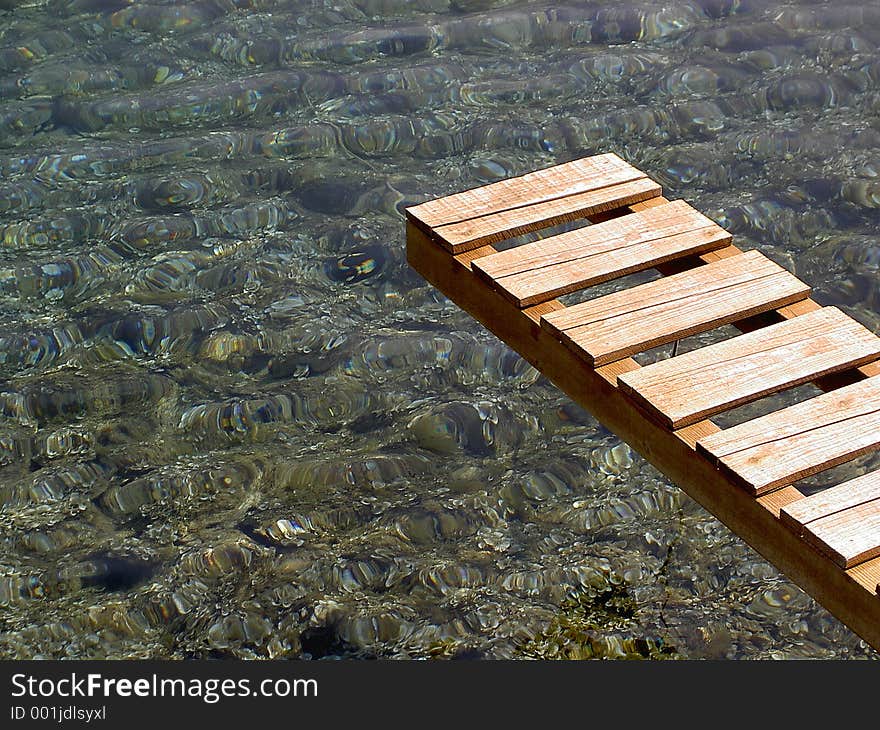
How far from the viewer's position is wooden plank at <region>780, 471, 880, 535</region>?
10.9ft

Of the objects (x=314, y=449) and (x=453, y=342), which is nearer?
(x=314, y=449)

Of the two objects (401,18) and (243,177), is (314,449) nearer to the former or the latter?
(243,177)

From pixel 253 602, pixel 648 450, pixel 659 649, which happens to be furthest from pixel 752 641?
pixel 253 602

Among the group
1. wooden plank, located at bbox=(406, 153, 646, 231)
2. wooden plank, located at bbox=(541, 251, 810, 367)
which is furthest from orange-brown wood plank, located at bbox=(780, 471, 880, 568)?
wooden plank, located at bbox=(406, 153, 646, 231)

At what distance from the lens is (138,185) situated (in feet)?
20.4

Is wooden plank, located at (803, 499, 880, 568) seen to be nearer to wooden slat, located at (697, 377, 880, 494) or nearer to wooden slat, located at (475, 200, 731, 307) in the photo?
wooden slat, located at (697, 377, 880, 494)

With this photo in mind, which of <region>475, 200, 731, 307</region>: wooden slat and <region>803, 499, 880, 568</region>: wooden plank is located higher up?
<region>475, 200, 731, 307</region>: wooden slat

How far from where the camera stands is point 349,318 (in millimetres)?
5418

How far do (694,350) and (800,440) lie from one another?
2.06 feet

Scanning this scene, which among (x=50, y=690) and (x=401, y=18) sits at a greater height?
(x=401, y=18)

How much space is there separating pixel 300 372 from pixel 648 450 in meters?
1.78

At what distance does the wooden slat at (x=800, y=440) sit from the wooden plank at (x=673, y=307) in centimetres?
43

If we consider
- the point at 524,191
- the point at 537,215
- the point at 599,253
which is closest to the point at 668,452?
the point at 599,253

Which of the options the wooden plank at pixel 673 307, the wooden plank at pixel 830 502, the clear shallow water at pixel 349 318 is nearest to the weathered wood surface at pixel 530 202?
the wooden plank at pixel 673 307
